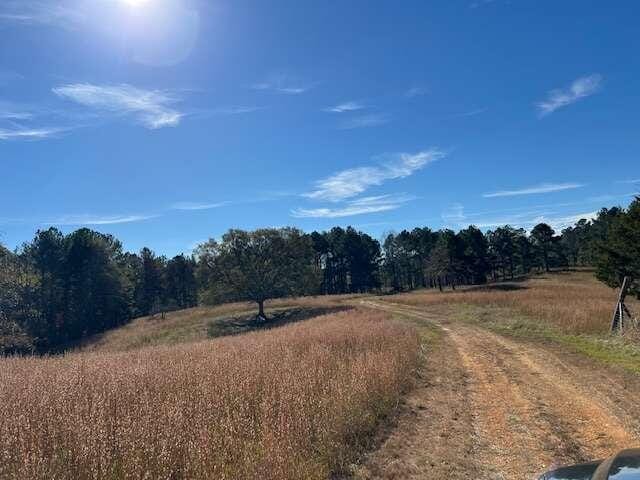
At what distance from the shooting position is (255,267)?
45.4 metres

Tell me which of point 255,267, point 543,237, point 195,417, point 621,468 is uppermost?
point 543,237

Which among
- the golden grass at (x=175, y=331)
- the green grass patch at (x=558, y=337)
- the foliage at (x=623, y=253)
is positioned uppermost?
the foliage at (x=623, y=253)

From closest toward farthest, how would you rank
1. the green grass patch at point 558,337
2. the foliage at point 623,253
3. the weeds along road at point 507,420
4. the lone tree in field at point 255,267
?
the weeds along road at point 507,420 < the green grass patch at point 558,337 < the foliage at point 623,253 < the lone tree in field at point 255,267

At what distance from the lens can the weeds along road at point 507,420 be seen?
5883mm

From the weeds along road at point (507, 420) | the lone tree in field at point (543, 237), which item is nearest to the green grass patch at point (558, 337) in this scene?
→ the weeds along road at point (507, 420)

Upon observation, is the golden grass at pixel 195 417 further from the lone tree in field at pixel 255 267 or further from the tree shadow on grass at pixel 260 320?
the lone tree in field at pixel 255 267

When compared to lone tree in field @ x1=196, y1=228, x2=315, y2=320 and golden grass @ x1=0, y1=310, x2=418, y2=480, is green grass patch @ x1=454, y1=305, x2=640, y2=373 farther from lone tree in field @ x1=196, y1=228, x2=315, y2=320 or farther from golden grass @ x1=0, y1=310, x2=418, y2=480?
lone tree in field @ x1=196, y1=228, x2=315, y2=320

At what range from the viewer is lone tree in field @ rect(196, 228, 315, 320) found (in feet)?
148

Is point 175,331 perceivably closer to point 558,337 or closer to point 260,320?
point 260,320

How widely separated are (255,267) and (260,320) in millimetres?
5891

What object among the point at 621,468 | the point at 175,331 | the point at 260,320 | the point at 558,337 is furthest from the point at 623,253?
the point at 175,331

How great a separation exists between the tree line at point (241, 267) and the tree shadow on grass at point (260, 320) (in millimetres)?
1785

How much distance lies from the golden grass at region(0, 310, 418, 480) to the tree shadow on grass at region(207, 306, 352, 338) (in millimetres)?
28438

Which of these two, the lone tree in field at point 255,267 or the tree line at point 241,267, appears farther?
the lone tree in field at point 255,267
